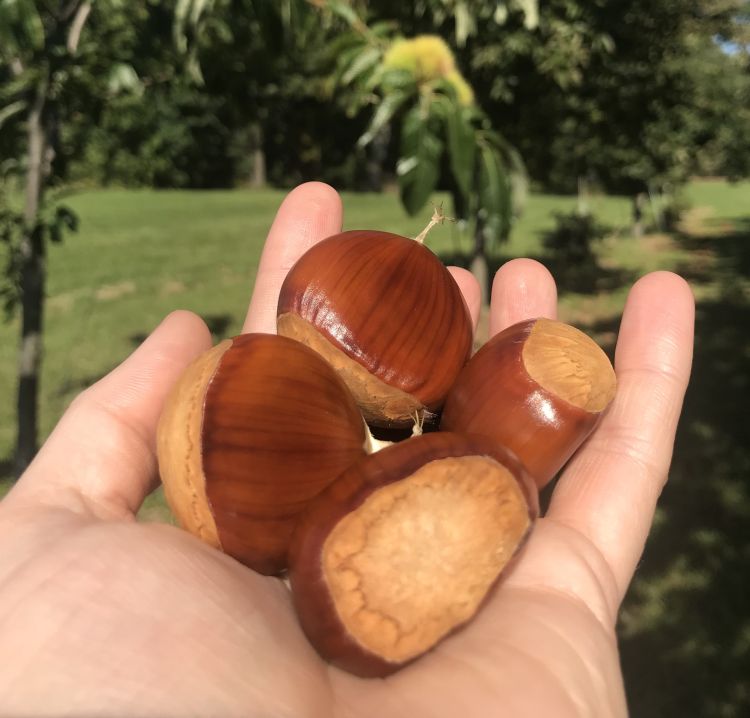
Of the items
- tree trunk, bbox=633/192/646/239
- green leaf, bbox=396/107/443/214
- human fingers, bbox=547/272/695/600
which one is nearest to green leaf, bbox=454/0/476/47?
green leaf, bbox=396/107/443/214

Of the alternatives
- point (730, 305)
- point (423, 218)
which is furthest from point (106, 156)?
point (730, 305)

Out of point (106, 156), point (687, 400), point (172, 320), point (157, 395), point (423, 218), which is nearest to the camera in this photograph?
point (157, 395)

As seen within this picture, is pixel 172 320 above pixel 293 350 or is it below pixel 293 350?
below

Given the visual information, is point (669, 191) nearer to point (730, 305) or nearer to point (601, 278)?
point (601, 278)

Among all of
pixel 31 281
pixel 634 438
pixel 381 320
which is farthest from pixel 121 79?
pixel 634 438

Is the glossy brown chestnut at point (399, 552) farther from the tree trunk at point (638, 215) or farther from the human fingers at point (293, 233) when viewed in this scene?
the tree trunk at point (638, 215)

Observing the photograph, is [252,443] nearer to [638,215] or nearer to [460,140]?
[460,140]

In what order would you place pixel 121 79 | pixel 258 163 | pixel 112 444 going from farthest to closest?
pixel 258 163 < pixel 121 79 < pixel 112 444
